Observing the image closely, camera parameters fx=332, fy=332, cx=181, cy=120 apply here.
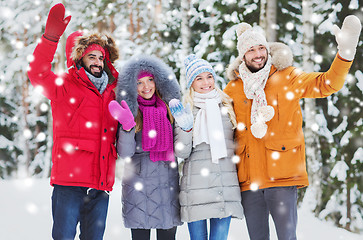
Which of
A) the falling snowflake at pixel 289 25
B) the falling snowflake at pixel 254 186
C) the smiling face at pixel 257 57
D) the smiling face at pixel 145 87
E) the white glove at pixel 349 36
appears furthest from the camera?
the falling snowflake at pixel 289 25

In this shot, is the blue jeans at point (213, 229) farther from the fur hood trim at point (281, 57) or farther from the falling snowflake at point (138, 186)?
the fur hood trim at point (281, 57)

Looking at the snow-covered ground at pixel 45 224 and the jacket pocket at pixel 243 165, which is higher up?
the jacket pocket at pixel 243 165

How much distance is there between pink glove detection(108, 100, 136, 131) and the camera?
304 centimetres

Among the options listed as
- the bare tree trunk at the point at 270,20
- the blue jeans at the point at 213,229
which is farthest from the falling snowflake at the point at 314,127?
the blue jeans at the point at 213,229

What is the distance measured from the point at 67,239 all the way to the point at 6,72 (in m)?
10.7

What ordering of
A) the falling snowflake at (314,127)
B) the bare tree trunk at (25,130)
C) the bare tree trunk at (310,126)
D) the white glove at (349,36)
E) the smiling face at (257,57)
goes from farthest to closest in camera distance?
the bare tree trunk at (25,130) → the falling snowflake at (314,127) → the bare tree trunk at (310,126) → the smiling face at (257,57) → the white glove at (349,36)

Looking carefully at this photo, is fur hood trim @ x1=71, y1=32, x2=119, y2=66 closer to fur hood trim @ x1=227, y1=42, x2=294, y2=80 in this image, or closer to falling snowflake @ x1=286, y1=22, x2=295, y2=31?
fur hood trim @ x1=227, y1=42, x2=294, y2=80

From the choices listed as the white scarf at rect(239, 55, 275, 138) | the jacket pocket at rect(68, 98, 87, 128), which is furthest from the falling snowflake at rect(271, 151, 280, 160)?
the jacket pocket at rect(68, 98, 87, 128)

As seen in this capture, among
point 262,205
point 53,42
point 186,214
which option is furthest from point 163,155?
point 53,42

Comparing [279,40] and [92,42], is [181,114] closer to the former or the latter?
[92,42]

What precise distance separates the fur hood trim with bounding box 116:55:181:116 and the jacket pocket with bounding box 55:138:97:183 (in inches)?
22.8

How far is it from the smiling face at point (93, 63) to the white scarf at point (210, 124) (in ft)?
3.38

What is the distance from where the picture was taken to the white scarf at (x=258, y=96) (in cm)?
315

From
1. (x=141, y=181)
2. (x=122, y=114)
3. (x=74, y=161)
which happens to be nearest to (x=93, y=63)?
(x=122, y=114)
